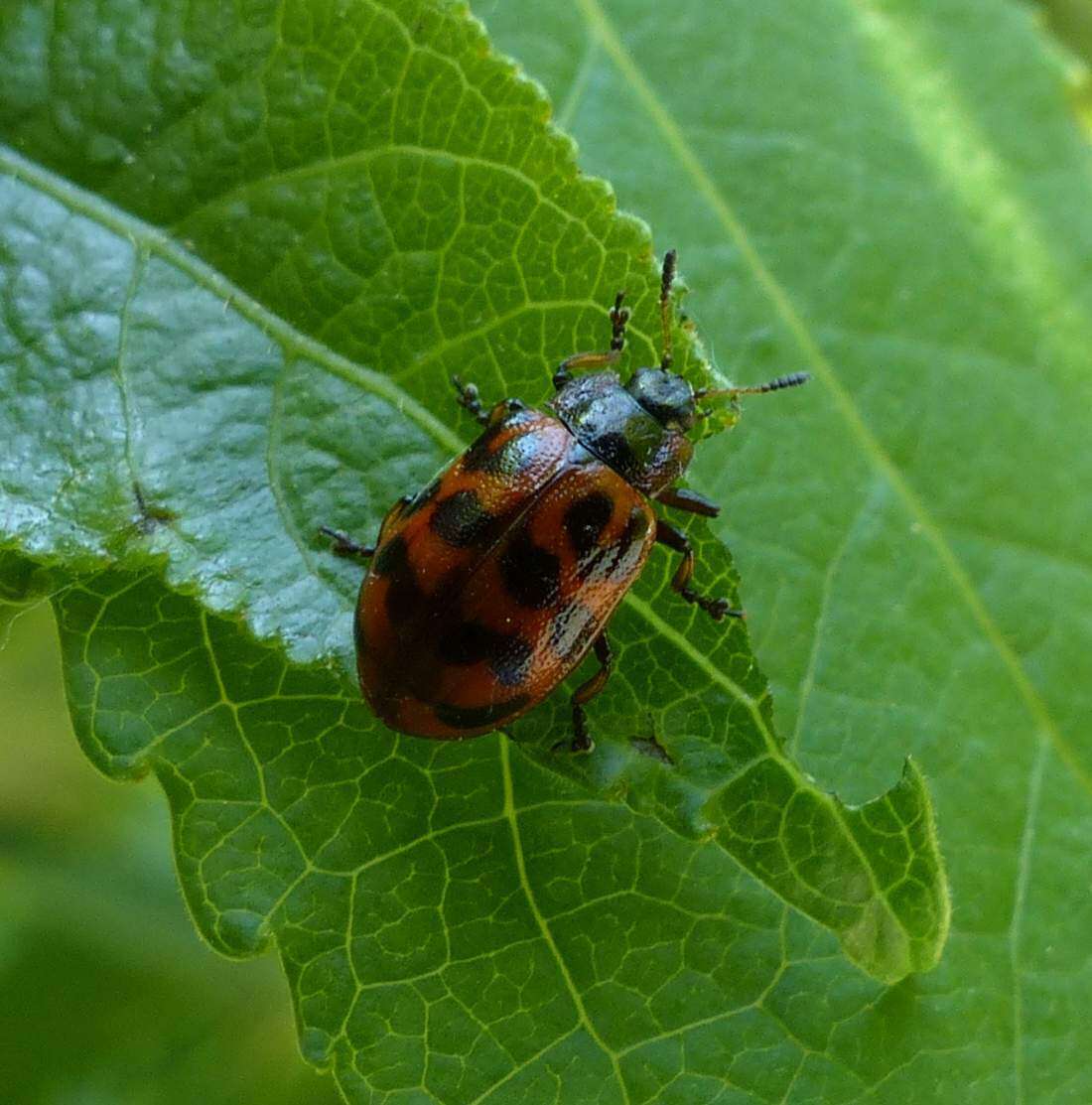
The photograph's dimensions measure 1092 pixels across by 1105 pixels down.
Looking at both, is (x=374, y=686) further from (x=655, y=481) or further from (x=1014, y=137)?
(x=1014, y=137)

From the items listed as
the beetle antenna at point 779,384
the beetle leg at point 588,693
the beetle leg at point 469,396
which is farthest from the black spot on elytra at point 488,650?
the beetle antenna at point 779,384

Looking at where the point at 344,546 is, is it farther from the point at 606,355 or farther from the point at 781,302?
the point at 781,302

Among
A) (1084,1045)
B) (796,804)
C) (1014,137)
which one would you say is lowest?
(1084,1045)

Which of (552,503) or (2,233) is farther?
(552,503)

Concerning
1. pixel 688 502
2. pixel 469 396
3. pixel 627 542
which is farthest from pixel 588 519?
pixel 469 396

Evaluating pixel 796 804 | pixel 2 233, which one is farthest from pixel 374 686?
pixel 2 233

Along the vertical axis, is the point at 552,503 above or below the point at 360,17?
below

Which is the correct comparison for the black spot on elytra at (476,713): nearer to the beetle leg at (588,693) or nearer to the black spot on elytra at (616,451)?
the beetle leg at (588,693)

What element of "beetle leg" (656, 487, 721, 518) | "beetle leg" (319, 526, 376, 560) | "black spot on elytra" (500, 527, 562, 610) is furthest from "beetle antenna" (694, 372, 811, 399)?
"beetle leg" (319, 526, 376, 560)
